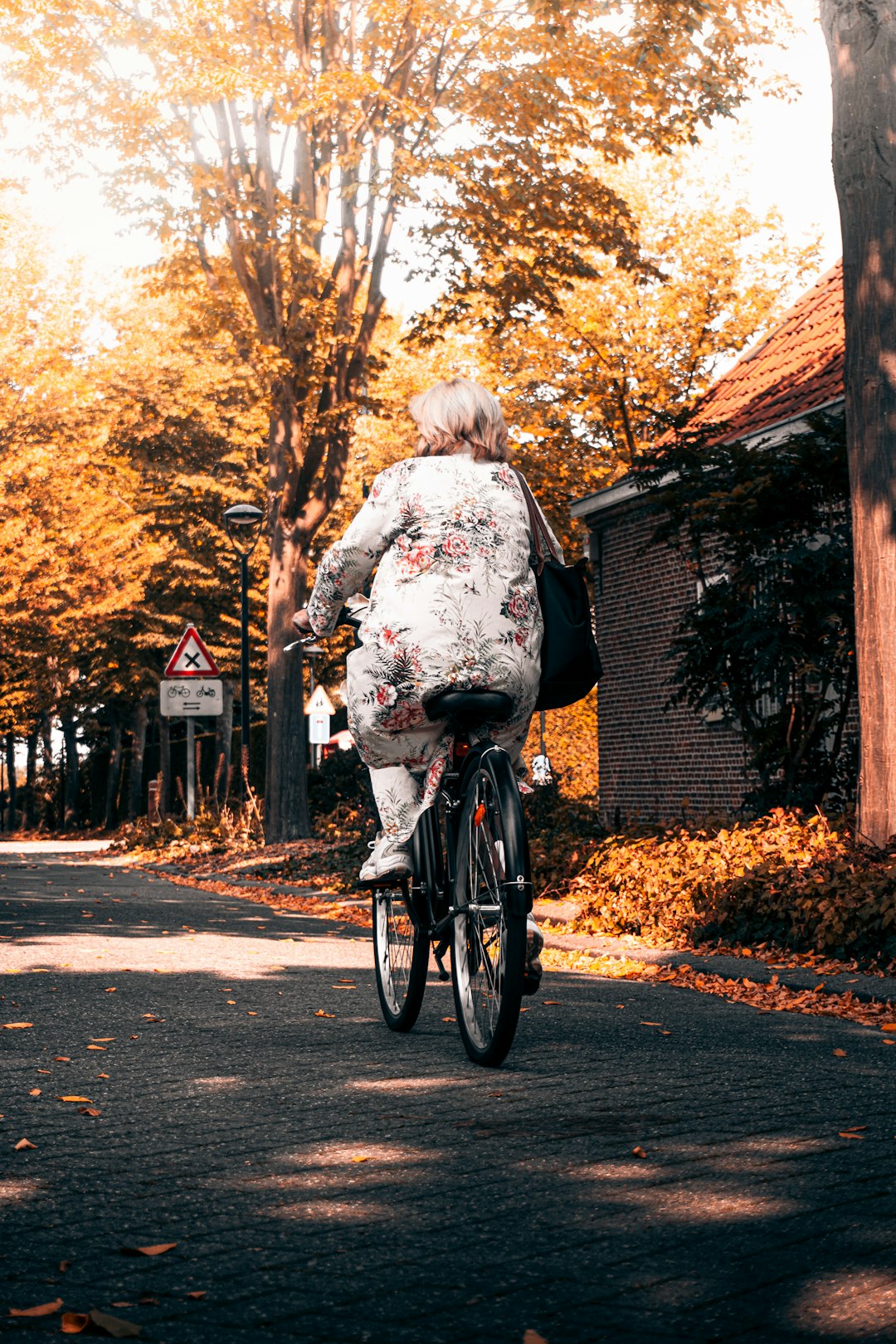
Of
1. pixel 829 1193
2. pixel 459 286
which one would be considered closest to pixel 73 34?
pixel 459 286

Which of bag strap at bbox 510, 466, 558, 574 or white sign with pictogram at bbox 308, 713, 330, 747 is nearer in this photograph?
bag strap at bbox 510, 466, 558, 574

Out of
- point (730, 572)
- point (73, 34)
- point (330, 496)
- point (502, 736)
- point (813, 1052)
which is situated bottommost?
point (813, 1052)

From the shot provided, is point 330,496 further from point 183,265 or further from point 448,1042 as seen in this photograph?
point 448,1042

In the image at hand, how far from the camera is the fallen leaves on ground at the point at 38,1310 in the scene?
9.10 ft

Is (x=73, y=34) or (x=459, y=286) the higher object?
(x=73, y=34)

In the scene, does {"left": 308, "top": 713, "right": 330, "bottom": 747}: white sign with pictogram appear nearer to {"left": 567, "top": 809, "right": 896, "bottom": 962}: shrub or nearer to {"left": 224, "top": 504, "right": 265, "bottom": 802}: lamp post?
{"left": 224, "top": 504, "right": 265, "bottom": 802}: lamp post

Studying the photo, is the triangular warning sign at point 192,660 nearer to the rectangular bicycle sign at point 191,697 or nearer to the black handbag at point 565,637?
Result: the rectangular bicycle sign at point 191,697

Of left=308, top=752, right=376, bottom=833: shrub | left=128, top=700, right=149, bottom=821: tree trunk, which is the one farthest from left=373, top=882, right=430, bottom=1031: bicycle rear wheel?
left=128, top=700, right=149, bottom=821: tree trunk

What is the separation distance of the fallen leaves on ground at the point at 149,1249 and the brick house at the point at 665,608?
14.5 m

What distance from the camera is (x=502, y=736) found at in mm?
5473

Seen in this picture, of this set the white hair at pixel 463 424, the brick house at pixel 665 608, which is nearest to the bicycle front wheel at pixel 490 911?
the white hair at pixel 463 424

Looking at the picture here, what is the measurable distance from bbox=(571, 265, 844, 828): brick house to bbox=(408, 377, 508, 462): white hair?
11.7 meters

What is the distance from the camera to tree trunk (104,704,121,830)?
44.6 m

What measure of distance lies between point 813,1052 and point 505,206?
1625 cm
